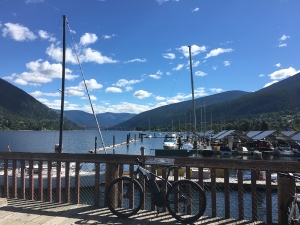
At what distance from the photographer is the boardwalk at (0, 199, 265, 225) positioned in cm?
432

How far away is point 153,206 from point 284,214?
225 centimetres

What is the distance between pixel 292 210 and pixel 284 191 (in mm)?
391

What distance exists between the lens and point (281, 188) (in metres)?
4.30

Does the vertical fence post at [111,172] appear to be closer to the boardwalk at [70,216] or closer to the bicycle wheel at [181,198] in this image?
the boardwalk at [70,216]

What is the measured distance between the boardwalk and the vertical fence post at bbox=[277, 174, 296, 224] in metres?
0.54

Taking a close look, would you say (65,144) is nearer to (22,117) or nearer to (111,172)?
(111,172)

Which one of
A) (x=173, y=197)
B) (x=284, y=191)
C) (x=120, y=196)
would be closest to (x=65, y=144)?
(x=120, y=196)

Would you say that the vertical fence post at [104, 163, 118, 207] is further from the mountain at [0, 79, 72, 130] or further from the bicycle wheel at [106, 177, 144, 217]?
the mountain at [0, 79, 72, 130]

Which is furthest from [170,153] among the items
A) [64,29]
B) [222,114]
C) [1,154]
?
[222,114]

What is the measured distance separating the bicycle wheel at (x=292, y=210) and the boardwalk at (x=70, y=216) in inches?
26.0

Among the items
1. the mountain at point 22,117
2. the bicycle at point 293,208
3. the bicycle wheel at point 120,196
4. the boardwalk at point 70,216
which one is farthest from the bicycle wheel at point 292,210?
the mountain at point 22,117

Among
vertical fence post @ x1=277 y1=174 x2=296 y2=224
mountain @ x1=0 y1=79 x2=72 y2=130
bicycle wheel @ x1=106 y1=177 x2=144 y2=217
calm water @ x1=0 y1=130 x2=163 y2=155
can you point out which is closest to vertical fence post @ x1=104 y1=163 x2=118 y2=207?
bicycle wheel @ x1=106 y1=177 x2=144 y2=217

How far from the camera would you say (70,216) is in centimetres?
455

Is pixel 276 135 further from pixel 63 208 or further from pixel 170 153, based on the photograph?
pixel 63 208
